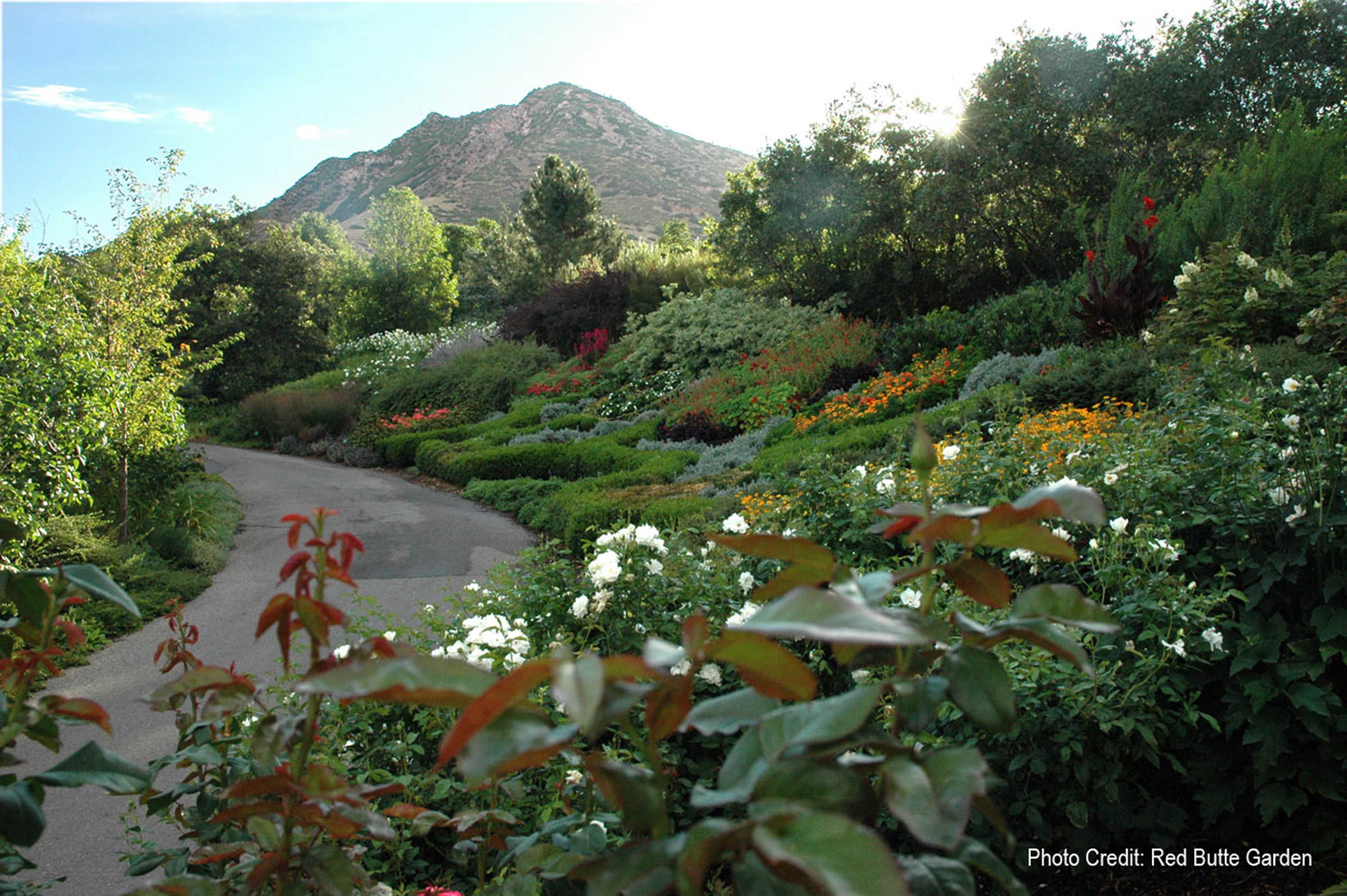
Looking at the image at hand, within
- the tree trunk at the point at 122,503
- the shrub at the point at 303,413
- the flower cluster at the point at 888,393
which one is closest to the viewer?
the tree trunk at the point at 122,503

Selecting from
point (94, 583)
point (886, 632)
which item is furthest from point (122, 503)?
point (886, 632)

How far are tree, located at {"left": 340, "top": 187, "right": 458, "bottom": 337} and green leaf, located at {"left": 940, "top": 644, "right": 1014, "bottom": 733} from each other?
30.2m

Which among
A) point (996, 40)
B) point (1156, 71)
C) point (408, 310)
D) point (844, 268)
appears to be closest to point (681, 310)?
point (844, 268)

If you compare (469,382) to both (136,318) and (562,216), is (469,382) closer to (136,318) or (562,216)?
(136,318)

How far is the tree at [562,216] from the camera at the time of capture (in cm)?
3212

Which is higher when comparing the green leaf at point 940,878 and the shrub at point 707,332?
the shrub at point 707,332

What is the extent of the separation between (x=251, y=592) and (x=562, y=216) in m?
28.9

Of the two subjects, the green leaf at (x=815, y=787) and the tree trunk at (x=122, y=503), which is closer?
the green leaf at (x=815, y=787)

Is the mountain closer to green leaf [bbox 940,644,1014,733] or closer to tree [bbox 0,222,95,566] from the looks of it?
tree [bbox 0,222,95,566]

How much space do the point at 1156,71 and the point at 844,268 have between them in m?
6.47

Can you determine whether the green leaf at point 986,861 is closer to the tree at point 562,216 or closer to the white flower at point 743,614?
the white flower at point 743,614

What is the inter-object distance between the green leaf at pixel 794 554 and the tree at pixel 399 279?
98.7 ft

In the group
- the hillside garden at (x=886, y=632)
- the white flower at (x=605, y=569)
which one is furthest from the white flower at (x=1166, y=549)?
the white flower at (x=605, y=569)

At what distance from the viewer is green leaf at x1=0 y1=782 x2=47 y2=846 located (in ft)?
2.32
